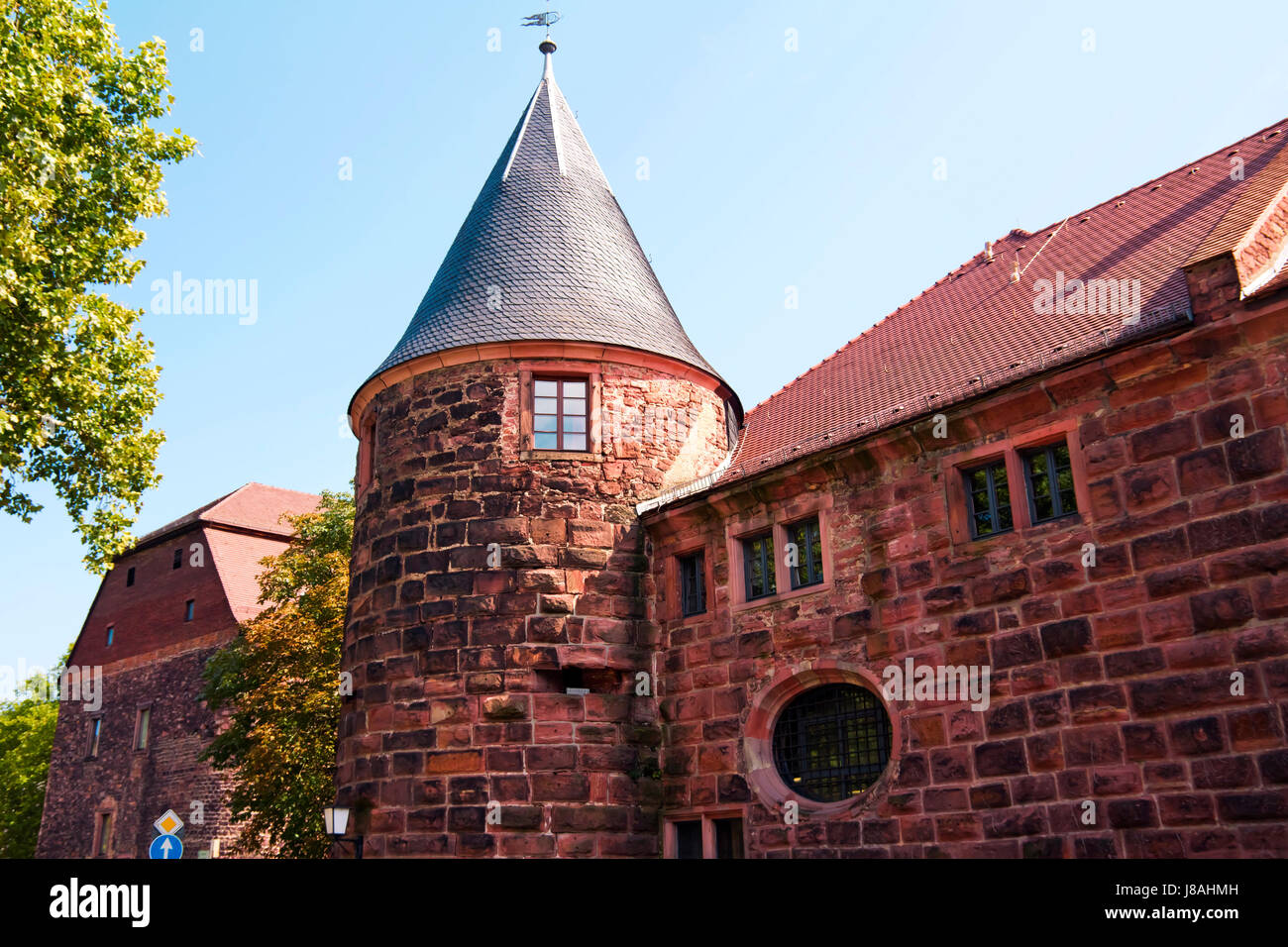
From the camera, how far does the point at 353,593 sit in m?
12.9

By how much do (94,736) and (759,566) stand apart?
29704mm

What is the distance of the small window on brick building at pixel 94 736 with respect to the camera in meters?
33.9

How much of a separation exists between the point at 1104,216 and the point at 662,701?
7558 millimetres

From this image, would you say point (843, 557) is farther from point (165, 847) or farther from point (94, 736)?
point (94, 736)

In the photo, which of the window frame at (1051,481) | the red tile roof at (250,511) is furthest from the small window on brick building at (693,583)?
the red tile roof at (250,511)

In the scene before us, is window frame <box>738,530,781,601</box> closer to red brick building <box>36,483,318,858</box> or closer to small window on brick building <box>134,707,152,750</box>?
red brick building <box>36,483,318,858</box>

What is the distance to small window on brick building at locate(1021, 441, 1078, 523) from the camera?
9141 mm

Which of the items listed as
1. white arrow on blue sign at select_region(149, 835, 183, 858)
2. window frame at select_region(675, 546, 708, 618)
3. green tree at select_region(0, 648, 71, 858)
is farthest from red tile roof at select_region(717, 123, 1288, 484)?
green tree at select_region(0, 648, 71, 858)

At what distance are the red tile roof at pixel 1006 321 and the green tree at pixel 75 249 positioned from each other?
793cm

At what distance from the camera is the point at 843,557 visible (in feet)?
34.6

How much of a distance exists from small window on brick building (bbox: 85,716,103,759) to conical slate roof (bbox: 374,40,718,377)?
2590cm

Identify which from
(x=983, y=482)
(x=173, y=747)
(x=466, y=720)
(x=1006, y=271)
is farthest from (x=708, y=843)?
(x=173, y=747)

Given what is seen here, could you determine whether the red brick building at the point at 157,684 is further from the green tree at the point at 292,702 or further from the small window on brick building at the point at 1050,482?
the small window on brick building at the point at 1050,482

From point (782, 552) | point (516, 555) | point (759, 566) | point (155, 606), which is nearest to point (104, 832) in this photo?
point (155, 606)
